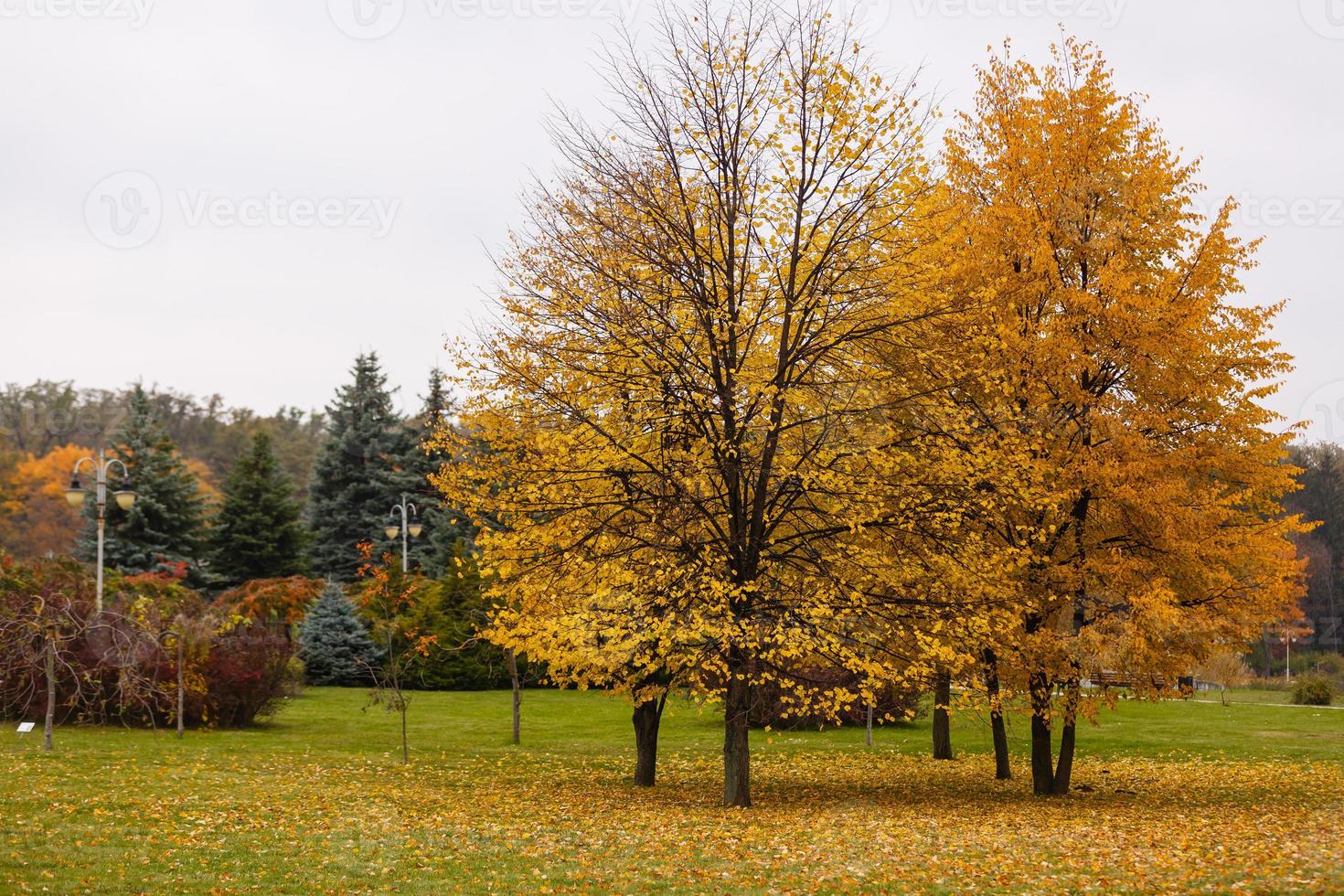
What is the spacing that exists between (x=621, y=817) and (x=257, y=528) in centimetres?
3389

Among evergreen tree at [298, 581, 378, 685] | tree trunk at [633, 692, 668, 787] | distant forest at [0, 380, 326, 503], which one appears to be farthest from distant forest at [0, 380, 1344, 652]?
tree trunk at [633, 692, 668, 787]

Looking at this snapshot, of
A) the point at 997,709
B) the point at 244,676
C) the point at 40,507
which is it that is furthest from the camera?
the point at 40,507

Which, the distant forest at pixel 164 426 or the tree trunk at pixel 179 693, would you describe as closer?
the tree trunk at pixel 179 693

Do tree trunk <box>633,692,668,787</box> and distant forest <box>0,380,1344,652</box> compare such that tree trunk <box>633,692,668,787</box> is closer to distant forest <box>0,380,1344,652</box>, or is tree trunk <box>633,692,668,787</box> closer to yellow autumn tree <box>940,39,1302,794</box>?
yellow autumn tree <box>940,39,1302,794</box>

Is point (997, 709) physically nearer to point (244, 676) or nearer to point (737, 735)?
point (737, 735)

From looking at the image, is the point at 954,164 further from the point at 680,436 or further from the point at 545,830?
the point at 545,830

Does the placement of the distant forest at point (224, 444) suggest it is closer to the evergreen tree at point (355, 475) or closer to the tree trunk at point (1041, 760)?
the evergreen tree at point (355, 475)

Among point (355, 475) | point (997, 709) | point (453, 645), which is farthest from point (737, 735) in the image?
point (355, 475)

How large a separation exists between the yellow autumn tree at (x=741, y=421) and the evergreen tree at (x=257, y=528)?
103 feet

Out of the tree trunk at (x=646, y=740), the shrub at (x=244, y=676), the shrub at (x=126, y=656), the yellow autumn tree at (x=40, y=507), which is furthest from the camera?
the yellow autumn tree at (x=40, y=507)

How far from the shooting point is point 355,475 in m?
48.4

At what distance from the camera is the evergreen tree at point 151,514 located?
132ft

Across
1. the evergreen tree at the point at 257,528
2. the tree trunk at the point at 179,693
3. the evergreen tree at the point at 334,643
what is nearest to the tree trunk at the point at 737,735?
the tree trunk at the point at 179,693

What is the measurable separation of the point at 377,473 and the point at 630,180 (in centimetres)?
3671
